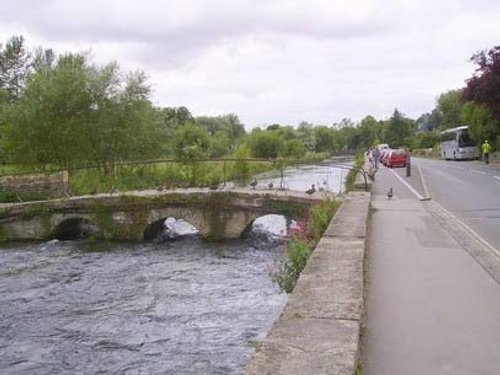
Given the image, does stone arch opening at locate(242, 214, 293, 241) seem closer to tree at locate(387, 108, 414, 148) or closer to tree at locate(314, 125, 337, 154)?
tree at locate(387, 108, 414, 148)

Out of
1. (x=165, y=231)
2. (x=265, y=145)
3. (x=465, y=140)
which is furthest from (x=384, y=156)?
(x=265, y=145)

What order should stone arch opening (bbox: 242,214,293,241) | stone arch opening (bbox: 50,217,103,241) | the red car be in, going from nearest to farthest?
stone arch opening (bbox: 242,214,293,241)
stone arch opening (bbox: 50,217,103,241)
the red car

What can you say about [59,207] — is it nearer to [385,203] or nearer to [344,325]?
[385,203]

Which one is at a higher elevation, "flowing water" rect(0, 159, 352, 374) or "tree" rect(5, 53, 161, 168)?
"tree" rect(5, 53, 161, 168)

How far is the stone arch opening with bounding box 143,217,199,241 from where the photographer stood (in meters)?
25.1

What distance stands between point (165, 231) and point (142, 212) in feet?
10.1

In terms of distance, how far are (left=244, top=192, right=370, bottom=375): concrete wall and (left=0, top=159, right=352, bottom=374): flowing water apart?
2.64m

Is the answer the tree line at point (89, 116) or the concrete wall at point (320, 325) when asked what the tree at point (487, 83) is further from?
the concrete wall at point (320, 325)

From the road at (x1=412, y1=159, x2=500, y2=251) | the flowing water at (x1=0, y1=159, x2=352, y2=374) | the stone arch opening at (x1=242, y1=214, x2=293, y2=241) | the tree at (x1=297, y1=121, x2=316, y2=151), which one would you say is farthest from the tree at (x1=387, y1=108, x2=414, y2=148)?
the flowing water at (x1=0, y1=159, x2=352, y2=374)

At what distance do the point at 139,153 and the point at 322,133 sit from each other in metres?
119

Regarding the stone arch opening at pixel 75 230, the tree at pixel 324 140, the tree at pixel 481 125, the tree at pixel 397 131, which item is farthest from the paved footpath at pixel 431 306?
the tree at pixel 324 140

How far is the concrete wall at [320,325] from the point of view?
13.5 ft

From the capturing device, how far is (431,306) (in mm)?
6520

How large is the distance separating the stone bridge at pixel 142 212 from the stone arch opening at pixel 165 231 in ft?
0.24
